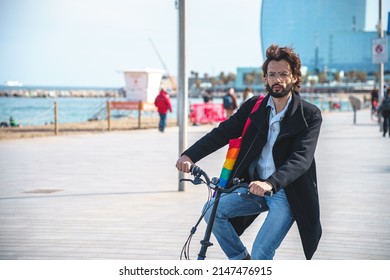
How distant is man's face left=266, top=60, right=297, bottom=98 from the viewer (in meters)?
3.68

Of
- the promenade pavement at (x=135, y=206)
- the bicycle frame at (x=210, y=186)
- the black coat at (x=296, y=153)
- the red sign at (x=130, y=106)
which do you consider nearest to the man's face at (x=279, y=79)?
the black coat at (x=296, y=153)

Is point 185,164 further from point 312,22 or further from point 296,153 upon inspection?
point 312,22

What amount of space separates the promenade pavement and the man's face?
5.84ft

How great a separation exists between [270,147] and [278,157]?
3.1 inches

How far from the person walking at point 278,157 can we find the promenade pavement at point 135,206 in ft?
4.66

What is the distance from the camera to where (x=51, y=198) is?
26.7 feet

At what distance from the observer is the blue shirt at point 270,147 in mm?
3760

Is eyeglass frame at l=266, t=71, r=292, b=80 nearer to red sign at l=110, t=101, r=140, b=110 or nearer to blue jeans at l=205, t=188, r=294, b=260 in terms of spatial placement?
blue jeans at l=205, t=188, r=294, b=260

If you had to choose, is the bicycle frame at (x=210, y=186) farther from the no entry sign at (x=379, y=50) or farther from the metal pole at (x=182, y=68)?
the no entry sign at (x=379, y=50)

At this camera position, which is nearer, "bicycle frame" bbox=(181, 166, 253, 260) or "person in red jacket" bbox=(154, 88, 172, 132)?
"bicycle frame" bbox=(181, 166, 253, 260)

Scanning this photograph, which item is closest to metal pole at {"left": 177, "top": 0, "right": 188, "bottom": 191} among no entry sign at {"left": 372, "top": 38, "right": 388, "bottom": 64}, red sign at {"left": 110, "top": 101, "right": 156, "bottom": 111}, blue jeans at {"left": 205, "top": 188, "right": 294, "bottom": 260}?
blue jeans at {"left": 205, "top": 188, "right": 294, "bottom": 260}

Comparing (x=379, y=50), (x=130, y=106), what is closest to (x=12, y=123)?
(x=130, y=106)

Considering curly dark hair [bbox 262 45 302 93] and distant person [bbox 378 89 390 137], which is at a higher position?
curly dark hair [bbox 262 45 302 93]
